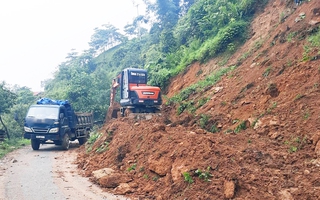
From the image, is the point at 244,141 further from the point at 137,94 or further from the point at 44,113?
the point at 44,113

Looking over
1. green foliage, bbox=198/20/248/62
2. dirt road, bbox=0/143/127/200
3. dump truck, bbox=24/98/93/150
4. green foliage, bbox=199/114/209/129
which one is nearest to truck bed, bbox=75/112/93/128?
dump truck, bbox=24/98/93/150

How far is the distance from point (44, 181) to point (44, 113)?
7.99 meters

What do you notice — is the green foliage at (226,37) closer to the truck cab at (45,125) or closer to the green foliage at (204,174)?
the truck cab at (45,125)

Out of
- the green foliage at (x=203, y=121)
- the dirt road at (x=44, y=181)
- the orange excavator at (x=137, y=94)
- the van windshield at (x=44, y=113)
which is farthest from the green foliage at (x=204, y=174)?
the orange excavator at (x=137, y=94)

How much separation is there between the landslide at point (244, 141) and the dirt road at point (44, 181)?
1.61 ft

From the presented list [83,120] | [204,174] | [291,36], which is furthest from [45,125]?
[291,36]

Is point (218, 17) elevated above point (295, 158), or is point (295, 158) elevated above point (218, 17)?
point (218, 17)

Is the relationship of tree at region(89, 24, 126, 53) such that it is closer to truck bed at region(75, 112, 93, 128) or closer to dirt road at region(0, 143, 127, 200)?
truck bed at region(75, 112, 93, 128)

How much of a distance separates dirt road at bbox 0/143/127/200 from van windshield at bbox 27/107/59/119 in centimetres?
355

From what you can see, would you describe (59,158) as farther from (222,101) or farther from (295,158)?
(295,158)

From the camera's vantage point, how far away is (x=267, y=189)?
6336 mm

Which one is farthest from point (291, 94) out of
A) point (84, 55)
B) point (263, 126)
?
point (84, 55)

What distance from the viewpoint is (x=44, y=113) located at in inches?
659

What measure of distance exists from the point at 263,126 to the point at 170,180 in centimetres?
365
